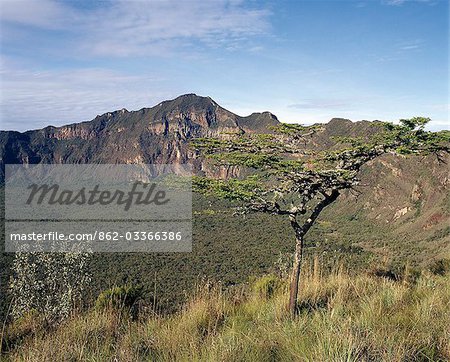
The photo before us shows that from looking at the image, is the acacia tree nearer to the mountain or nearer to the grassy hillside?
the grassy hillside

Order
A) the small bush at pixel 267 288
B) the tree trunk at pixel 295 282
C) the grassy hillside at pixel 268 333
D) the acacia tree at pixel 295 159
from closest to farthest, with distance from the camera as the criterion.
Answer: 1. the grassy hillside at pixel 268 333
2. the acacia tree at pixel 295 159
3. the tree trunk at pixel 295 282
4. the small bush at pixel 267 288

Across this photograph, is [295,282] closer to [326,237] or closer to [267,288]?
[267,288]

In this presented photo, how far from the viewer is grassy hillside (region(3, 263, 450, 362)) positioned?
2.78 meters

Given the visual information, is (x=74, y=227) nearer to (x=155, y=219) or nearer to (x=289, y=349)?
(x=155, y=219)

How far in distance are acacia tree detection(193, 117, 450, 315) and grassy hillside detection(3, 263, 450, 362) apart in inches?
36.7

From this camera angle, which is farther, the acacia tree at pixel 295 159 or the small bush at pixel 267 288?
the small bush at pixel 267 288

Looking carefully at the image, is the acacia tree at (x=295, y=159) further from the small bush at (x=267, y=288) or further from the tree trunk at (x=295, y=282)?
the small bush at (x=267, y=288)

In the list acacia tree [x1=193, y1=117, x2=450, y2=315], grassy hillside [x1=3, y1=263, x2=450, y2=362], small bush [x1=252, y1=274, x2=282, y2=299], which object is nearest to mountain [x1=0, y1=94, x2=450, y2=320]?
small bush [x1=252, y1=274, x2=282, y2=299]

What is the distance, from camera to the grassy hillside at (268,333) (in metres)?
2.78

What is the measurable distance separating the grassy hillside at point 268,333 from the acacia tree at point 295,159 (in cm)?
93

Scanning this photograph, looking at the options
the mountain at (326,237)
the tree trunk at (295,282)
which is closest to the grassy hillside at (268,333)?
the tree trunk at (295,282)

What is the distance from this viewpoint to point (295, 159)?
4.84 m

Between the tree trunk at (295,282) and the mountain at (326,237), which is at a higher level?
the tree trunk at (295,282)

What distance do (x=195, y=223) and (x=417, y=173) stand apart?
58761 mm
